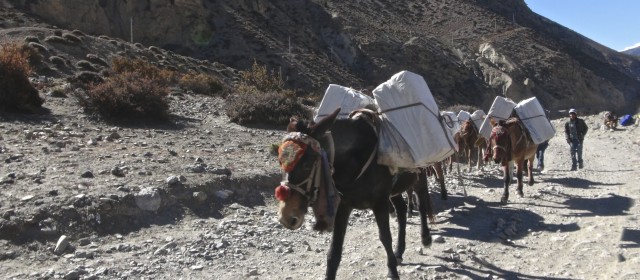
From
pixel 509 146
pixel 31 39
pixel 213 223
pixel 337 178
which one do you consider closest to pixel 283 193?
pixel 337 178

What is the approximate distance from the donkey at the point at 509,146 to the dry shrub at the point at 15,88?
36.9ft

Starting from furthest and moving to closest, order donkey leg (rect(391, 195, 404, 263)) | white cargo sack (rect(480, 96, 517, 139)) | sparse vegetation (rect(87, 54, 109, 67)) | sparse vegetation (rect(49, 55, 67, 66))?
sparse vegetation (rect(87, 54, 109, 67)) < sparse vegetation (rect(49, 55, 67, 66)) < white cargo sack (rect(480, 96, 517, 139)) < donkey leg (rect(391, 195, 404, 263))

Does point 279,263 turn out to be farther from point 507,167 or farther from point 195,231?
point 507,167

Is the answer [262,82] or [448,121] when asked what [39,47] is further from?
[448,121]

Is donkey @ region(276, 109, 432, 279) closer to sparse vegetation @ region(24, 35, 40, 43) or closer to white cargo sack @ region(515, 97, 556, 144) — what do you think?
white cargo sack @ region(515, 97, 556, 144)

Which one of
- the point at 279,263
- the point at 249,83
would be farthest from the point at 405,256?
the point at 249,83

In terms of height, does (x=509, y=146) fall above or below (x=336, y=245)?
above

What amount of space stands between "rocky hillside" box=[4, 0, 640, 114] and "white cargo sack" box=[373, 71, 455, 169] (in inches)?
1396

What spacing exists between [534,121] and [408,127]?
7865mm

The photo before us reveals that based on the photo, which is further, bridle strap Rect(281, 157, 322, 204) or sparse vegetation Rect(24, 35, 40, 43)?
sparse vegetation Rect(24, 35, 40, 43)

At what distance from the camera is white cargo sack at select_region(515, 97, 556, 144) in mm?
12086

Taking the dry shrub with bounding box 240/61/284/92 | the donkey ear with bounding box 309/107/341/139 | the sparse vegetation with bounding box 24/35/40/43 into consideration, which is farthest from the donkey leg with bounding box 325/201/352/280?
the sparse vegetation with bounding box 24/35/40/43

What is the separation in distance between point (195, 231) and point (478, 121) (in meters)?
12.8

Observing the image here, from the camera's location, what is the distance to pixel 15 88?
511 inches
